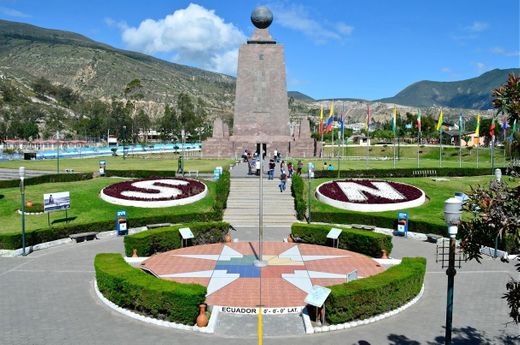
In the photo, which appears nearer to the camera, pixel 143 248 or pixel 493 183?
pixel 493 183

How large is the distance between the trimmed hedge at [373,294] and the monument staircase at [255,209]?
12.3 meters

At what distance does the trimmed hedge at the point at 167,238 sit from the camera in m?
25.0

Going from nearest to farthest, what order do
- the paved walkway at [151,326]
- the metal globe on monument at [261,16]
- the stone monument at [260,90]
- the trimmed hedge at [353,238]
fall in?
the paved walkway at [151,326], the trimmed hedge at [353,238], the metal globe on monument at [261,16], the stone monument at [260,90]

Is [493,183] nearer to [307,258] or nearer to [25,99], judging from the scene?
[307,258]

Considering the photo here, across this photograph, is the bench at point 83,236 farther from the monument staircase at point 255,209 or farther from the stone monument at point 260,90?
the stone monument at point 260,90

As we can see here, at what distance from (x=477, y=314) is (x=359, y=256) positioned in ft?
26.8

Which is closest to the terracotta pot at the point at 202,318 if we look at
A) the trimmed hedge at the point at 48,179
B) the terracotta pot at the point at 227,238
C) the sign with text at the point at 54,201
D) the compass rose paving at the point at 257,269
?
the compass rose paving at the point at 257,269

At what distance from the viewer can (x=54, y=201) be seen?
1192 inches

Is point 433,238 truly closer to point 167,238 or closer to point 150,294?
point 167,238

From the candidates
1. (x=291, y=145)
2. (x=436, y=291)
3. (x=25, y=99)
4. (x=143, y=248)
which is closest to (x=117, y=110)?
(x=25, y=99)

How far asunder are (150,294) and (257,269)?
6.88 m

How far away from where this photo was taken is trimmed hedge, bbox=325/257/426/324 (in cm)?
1641

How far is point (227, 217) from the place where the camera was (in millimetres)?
35469

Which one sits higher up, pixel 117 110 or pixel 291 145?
pixel 117 110
